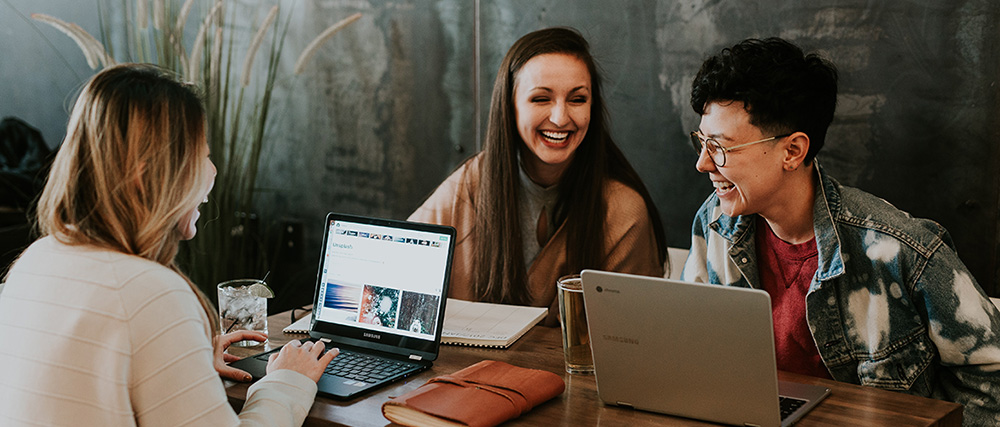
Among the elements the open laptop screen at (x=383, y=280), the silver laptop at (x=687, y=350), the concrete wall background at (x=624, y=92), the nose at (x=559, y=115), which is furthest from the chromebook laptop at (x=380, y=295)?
the concrete wall background at (x=624, y=92)

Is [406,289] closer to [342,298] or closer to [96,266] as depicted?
[342,298]

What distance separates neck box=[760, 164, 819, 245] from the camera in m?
1.79

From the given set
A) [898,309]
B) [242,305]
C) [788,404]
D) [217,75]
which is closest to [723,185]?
[898,309]

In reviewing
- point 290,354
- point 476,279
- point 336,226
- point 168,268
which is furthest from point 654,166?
point 168,268

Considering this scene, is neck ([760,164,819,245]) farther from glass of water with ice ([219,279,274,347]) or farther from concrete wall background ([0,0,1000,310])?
glass of water with ice ([219,279,274,347])

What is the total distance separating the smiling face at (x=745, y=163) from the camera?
68.9 inches

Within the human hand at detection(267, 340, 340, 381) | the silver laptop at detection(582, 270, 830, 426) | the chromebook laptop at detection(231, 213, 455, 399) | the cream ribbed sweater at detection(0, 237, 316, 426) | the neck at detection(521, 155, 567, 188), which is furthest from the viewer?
the neck at detection(521, 155, 567, 188)

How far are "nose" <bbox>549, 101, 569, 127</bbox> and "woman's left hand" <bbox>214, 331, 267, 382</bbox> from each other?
92 cm

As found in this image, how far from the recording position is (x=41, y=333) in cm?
120

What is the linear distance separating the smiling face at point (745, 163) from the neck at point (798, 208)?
2 cm

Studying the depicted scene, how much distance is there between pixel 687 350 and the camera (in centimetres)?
133

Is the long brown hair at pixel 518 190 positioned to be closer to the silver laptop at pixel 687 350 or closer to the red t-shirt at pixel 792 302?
the red t-shirt at pixel 792 302

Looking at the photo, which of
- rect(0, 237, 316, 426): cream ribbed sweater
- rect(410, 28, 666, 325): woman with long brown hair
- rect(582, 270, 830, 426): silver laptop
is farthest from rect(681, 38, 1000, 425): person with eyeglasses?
rect(0, 237, 316, 426): cream ribbed sweater

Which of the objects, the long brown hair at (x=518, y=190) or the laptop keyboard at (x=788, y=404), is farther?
the long brown hair at (x=518, y=190)
